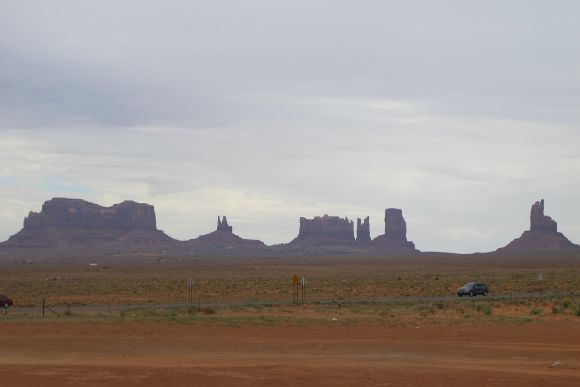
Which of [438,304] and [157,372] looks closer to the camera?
[157,372]

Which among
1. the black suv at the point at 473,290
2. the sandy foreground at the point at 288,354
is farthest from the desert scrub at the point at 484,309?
the black suv at the point at 473,290

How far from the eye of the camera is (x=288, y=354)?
2398 centimetres

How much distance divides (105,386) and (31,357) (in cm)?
657

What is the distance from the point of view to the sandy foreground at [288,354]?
19.0m

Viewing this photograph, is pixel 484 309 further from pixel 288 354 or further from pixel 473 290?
pixel 288 354

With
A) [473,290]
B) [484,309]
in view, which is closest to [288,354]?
[484,309]

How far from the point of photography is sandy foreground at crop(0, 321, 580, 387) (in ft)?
62.3

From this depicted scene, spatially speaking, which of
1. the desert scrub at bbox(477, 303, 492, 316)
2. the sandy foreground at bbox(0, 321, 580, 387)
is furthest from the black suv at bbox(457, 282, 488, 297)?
the sandy foreground at bbox(0, 321, 580, 387)

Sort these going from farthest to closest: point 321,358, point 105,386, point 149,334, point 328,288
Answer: point 328,288 < point 149,334 < point 321,358 < point 105,386

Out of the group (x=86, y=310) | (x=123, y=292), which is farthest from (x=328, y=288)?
(x=86, y=310)

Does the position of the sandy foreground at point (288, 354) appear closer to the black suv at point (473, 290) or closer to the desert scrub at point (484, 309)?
the desert scrub at point (484, 309)

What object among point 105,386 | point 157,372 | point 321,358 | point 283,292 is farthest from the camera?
point 283,292

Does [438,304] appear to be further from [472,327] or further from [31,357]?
[31,357]

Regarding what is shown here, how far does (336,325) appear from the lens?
3231cm
